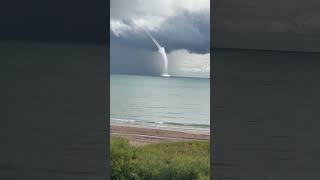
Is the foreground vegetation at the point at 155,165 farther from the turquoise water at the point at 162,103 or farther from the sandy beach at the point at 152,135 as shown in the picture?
the turquoise water at the point at 162,103

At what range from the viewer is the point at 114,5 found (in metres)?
8.90

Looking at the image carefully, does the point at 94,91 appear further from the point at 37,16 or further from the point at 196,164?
the point at 196,164

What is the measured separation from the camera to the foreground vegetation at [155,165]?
5.37m

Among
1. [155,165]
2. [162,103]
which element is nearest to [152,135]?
[155,165]

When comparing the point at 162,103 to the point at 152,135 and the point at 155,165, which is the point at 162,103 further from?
the point at 155,165

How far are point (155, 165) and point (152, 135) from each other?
5.80 ft

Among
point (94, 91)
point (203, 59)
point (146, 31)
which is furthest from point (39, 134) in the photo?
point (146, 31)

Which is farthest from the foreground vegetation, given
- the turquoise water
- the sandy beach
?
the turquoise water

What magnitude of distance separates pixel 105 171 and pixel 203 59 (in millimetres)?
5965

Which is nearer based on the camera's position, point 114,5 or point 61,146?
point 61,146

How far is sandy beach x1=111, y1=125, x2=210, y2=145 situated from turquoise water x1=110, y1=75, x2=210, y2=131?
0.35 metres

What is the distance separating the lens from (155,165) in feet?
20.5

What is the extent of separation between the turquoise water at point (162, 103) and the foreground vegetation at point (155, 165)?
200 centimetres

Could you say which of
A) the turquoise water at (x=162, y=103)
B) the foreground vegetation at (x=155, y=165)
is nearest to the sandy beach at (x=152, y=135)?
the turquoise water at (x=162, y=103)
